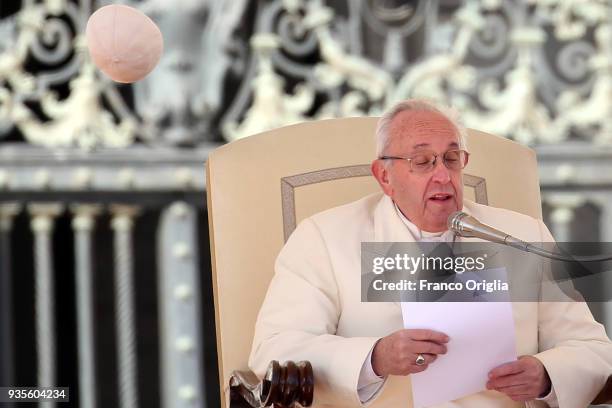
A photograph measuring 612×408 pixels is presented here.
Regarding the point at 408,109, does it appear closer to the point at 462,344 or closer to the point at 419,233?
the point at 419,233

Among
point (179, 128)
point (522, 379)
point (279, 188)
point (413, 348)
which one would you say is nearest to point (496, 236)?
point (413, 348)

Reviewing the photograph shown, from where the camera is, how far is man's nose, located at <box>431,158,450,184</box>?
2307 millimetres

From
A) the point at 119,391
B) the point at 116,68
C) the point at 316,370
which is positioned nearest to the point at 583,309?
the point at 316,370

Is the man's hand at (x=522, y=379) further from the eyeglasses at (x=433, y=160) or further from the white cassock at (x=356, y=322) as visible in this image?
the eyeglasses at (x=433, y=160)

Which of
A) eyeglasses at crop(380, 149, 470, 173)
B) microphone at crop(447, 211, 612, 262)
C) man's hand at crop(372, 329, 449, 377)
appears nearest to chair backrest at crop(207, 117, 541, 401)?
eyeglasses at crop(380, 149, 470, 173)

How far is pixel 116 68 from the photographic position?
2.40m

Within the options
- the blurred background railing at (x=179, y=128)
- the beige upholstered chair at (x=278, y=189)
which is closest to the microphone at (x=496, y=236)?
the beige upholstered chair at (x=278, y=189)

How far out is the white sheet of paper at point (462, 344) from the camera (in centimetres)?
206

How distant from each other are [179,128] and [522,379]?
173cm

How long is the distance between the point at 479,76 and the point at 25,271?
143 cm

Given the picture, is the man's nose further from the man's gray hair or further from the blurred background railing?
the blurred background railing

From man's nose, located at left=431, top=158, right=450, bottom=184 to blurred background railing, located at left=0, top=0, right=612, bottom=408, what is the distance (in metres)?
1.38

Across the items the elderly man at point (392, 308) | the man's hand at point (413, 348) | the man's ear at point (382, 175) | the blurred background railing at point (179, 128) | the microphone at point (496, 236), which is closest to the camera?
the microphone at point (496, 236)

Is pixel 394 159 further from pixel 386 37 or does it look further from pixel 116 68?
pixel 386 37
